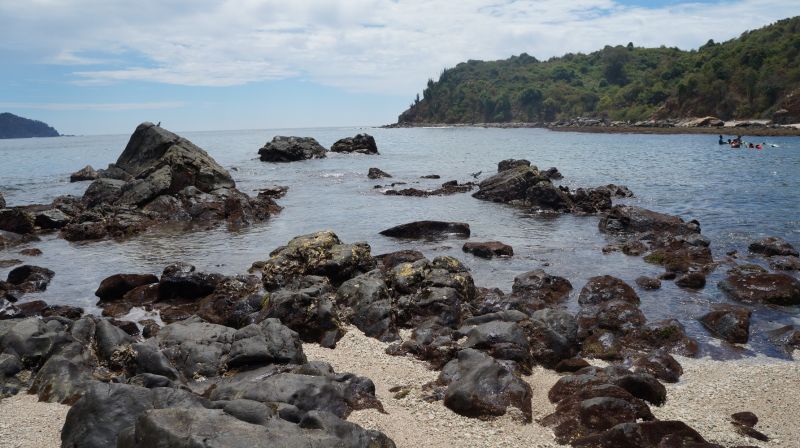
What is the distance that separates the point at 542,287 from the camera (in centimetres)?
1669

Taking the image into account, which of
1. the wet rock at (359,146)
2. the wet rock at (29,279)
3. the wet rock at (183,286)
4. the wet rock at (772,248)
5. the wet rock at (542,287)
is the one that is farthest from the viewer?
the wet rock at (359,146)

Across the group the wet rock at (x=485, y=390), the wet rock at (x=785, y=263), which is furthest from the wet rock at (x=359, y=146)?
the wet rock at (x=485, y=390)

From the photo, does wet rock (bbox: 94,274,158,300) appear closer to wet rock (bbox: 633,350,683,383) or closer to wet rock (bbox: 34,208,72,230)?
wet rock (bbox: 633,350,683,383)

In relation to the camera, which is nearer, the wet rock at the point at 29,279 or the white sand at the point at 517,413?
the white sand at the point at 517,413

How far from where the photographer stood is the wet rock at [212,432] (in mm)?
5980

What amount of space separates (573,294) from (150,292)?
13.0m

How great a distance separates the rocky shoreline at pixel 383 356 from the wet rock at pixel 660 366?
5cm

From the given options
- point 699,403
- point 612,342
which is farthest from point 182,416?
point 612,342

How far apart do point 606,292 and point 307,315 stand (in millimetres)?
8576

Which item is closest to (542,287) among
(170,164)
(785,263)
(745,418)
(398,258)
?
(398,258)

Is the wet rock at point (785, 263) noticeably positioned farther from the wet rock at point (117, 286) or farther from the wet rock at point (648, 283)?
the wet rock at point (117, 286)

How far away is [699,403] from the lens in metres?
9.88

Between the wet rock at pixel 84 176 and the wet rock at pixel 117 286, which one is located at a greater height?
the wet rock at pixel 84 176

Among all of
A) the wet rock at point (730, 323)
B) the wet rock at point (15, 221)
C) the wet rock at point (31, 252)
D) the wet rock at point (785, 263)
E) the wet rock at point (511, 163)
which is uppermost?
the wet rock at point (511, 163)
